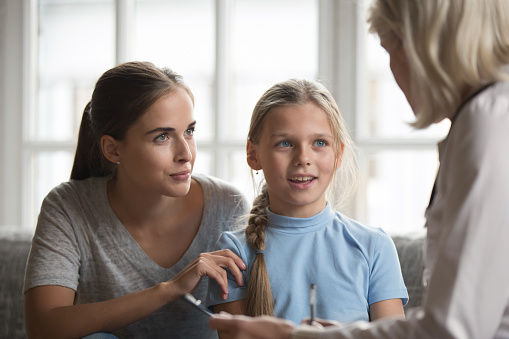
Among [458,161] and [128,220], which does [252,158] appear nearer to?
[128,220]

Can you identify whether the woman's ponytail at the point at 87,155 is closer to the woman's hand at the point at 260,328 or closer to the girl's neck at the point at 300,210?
the girl's neck at the point at 300,210

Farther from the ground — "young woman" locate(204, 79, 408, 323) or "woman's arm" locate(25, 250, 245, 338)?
"young woman" locate(204, 79, 408, 323)

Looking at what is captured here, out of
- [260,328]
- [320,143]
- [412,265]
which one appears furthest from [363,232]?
[260,328]

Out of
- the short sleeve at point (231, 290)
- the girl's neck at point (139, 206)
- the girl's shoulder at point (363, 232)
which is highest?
the girl's neck at point (139, 206)

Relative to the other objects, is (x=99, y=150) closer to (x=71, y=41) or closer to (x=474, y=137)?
(x=474, y=137)

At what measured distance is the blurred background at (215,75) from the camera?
2768 mm

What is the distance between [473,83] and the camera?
3.06 ft

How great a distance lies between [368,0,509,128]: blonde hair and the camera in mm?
915

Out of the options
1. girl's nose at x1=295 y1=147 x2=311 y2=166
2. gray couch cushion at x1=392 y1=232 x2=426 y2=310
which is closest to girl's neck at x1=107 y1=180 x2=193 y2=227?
girl's nose at x1=295 y1=147 x2=311 y2=166

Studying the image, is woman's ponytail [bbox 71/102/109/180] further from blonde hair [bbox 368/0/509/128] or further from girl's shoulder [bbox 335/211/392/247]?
blonde hair [bbox 368/0/509/128]

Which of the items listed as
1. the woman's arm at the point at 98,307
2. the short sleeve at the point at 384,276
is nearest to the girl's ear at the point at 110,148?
the woman's arm at the point at 98,307

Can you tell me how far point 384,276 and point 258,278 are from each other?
1.02 feet

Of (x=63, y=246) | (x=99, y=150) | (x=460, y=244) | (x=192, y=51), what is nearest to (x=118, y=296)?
(x=63, y=246)

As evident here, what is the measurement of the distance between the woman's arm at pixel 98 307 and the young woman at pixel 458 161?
0.42 metres
